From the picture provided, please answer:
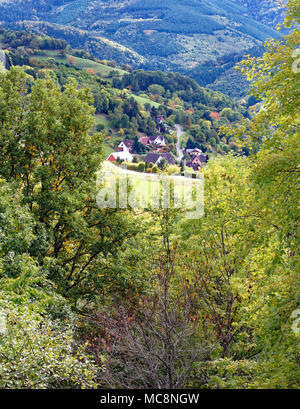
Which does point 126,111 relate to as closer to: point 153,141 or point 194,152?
point 153,141

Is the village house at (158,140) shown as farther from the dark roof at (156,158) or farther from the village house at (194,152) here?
the dark roof at (156,158)

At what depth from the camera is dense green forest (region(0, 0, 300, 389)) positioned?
27.1 feet

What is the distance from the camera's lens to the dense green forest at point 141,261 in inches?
325

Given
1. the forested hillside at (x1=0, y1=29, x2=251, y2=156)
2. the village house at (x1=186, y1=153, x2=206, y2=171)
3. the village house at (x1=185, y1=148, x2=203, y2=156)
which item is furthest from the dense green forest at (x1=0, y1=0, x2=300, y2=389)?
the forested hillside at (x1=0, y1=29, x2=251, y2=156)

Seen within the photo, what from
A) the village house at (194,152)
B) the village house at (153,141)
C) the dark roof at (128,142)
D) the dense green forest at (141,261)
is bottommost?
the dense green forest at (141,261)

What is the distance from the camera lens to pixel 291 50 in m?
8.50

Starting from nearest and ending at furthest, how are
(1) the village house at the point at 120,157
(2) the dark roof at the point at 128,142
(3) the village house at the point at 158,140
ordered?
(1) the village house at the point at 120,157 → (2) the dark roof at the point at 128,142 → (3) the village house at the point at 158,140

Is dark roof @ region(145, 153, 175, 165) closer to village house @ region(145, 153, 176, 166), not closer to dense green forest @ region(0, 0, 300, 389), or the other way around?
village house @ region(145, 153, 176, 166)

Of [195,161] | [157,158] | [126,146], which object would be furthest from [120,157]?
[195,161]

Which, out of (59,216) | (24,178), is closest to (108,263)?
(59,216)

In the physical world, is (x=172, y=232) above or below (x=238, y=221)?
below

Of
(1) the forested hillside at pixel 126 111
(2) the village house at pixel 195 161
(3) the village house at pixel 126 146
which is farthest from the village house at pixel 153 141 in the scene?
(2) the village house at pixel 195 161
